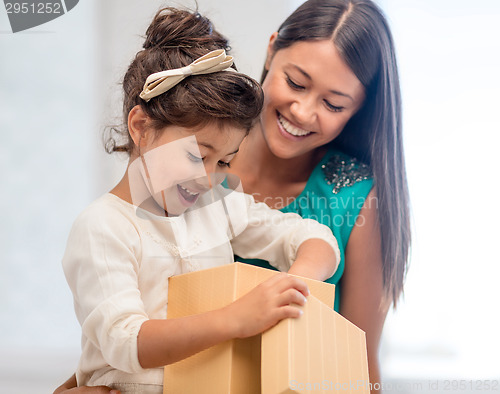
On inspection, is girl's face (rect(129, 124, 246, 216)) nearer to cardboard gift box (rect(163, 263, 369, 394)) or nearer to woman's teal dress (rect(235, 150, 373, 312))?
cardboard gift box (rect(163, 263, 369, 394))

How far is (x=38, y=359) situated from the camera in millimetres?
1799

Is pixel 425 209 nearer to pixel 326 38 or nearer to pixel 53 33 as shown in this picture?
pixel 326 38

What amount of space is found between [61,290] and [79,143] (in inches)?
18.0

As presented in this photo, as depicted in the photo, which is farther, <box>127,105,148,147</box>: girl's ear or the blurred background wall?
the blurred background wall

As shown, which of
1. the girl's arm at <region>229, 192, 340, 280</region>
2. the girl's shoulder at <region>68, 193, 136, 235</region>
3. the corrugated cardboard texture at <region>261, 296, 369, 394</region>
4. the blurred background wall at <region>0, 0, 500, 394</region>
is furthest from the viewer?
the blurred background wall at <region>0, 0, 500, 394</region>

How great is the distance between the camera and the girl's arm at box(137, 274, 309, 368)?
2.67 ft

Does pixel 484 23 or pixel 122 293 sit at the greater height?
pixel 484 23

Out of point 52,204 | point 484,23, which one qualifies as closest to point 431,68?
point 484,23

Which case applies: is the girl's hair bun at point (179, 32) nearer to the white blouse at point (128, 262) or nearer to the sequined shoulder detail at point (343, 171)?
the white blouse at point (128, 262)

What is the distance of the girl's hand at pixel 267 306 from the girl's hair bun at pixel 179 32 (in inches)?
19.2

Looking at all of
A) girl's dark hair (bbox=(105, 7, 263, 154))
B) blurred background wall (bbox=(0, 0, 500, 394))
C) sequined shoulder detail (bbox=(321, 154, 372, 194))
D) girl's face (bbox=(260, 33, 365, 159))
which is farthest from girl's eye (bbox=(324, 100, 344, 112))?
blurred background wall (bbox=(0, 0, 500, 394))

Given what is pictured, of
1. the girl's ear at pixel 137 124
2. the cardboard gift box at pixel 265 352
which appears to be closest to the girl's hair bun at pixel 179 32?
the girl's ear at pixel 137 124

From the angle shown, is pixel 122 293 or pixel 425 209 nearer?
pixel 122 293

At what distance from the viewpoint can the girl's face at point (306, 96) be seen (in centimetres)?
130
